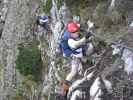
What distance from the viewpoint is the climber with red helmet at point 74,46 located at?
12.4m

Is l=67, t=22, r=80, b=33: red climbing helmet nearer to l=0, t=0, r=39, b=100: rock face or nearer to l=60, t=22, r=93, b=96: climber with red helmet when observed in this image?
l=60, t=22, r=93, b=96: climber with red helmet

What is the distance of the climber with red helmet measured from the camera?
1244cm

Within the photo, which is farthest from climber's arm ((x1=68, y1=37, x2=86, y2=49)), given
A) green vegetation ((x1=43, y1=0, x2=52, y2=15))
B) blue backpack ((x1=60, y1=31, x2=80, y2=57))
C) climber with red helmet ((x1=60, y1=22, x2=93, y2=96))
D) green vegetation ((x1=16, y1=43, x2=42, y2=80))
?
green vegetation ((x1=43, y1=0, x2=52, y2=15))

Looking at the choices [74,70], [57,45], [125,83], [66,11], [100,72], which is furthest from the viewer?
[66,11]

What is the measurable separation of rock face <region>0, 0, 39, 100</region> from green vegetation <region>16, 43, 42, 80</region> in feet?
1.16

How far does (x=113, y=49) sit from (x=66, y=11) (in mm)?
3732

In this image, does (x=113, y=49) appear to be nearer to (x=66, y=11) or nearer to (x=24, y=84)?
(x=66, y=11)

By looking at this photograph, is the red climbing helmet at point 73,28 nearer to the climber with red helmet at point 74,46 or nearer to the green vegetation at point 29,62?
the climber with red helmet at point 74,46

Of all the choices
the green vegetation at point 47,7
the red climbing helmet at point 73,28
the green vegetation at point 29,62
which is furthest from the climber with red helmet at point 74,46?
the green vegetation at point 47,7

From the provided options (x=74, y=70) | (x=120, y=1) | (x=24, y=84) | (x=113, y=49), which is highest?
(x=120, y=1)

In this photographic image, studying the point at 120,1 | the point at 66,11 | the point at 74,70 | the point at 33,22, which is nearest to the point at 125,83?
the point at 74,70

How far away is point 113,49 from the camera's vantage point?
11.7m

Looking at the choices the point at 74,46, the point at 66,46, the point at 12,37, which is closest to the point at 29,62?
the point at 12,37

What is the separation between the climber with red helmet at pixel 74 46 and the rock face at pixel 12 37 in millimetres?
2999
